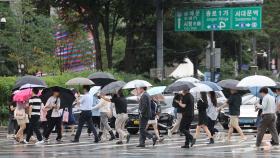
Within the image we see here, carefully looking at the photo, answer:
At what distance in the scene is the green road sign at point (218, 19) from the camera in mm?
40625

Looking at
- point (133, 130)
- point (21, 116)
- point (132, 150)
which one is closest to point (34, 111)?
point (21, 116)

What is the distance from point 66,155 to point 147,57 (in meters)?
33.5

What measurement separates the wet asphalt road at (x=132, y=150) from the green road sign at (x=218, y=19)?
17.6 m

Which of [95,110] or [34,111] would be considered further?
[95,110]

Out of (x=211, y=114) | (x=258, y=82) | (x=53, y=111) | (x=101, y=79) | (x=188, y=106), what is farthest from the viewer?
(x=101, y=79)

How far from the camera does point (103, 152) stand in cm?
1945

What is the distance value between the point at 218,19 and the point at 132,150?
22401 mm

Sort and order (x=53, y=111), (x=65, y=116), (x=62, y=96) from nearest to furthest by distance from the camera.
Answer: (x=53, y=111)
(x=62, y=96)
(x=65, y=116)

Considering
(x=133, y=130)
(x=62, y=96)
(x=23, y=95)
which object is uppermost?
(x=23, y=95)

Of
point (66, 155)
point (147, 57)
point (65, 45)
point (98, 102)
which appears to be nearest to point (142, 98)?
point (66, 155)

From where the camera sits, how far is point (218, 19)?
41312mm

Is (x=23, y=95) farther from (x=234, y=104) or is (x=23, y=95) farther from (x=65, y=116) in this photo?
(x=234, y=104)

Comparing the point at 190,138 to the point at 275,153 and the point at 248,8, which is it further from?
the point at 248,8

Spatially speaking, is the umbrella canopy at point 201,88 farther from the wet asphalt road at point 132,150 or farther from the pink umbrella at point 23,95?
the pink umbrella at point 23,95
